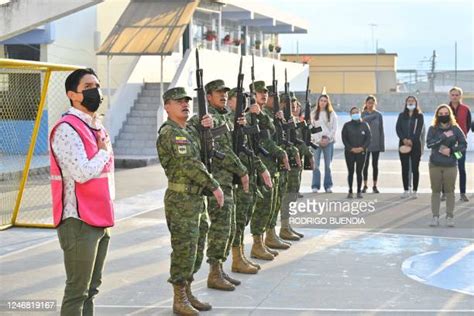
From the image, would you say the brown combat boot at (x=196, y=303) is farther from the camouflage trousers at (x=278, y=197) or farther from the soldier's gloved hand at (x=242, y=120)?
the camouflage trousers at (x=278, y=197)

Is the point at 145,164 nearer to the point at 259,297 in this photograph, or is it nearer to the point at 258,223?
the point at 258,223

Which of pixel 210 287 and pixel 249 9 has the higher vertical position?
pixel 249 9

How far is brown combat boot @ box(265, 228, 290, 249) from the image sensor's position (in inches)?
386

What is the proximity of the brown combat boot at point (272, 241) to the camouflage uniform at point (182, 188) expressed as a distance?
3240 mm

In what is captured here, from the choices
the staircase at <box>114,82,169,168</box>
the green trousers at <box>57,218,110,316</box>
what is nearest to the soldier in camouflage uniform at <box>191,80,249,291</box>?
the green trousers at <box>57,218,110,316</box>

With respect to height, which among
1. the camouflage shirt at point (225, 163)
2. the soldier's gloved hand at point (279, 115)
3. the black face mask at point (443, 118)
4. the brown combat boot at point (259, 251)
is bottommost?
the brown combat boot at point (259, 251)

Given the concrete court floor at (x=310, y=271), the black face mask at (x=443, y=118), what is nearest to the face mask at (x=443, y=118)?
A: the black face mask at (x=443, y=118)

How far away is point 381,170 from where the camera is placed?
20.2m

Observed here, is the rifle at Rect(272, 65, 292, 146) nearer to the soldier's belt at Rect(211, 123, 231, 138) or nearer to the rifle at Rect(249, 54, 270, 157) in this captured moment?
the rifle at Rect(249, 54, 270, 157)

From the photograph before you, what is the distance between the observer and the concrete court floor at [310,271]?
279 inches

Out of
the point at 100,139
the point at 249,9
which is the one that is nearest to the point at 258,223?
the point at 100,139

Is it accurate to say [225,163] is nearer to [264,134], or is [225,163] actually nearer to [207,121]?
[207,121]

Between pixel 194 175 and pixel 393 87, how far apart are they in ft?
123

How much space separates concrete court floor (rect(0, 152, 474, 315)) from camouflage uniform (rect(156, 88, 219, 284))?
514mm
